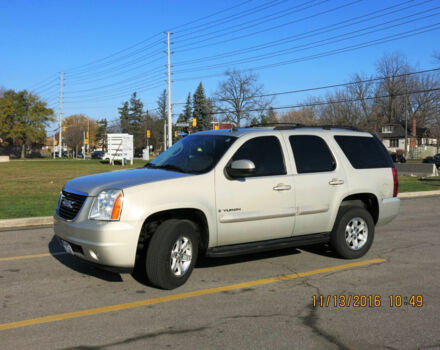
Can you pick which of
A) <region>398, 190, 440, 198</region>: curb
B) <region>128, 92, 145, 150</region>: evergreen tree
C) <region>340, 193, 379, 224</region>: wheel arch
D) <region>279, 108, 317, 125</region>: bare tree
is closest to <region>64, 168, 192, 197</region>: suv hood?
<region>340, 193, 379, 224</region>: wheel arch

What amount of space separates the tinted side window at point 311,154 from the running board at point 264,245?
91 cm

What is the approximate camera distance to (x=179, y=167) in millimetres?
5742

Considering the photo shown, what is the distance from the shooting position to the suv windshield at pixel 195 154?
5598 millimetres

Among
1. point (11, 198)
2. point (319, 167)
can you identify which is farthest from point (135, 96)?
point (319, 167)

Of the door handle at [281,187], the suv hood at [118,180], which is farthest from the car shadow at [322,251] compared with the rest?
the suv hood at [118,180]

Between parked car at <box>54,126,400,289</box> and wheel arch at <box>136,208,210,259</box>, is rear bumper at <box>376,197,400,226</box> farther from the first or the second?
wheel arch at <box>136,208,210,259</box>

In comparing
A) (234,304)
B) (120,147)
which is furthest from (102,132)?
(234,304)

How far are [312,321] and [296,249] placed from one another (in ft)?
10.2

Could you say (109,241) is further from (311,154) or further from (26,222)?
(26,222)

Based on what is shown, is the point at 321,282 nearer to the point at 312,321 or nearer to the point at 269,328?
the point at 312,321

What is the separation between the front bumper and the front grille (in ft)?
0.77

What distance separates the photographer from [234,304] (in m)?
4.68

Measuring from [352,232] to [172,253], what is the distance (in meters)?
2.96

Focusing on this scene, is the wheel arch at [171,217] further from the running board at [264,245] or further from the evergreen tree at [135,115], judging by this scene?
the evergreen tree at [135,115]
